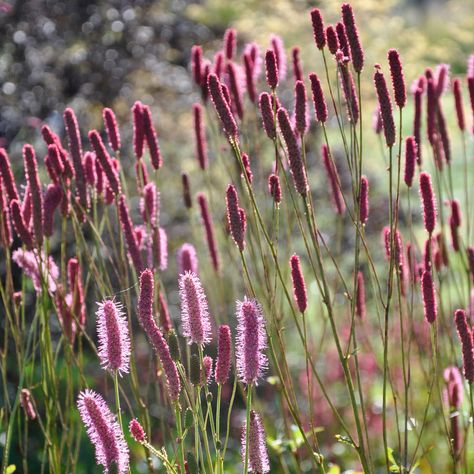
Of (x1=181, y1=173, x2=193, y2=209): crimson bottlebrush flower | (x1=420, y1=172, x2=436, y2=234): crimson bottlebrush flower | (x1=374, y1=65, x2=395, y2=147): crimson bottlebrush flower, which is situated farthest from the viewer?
(x1=181, y1=173, x2=193, y2=209): crimson bottlebrush flower

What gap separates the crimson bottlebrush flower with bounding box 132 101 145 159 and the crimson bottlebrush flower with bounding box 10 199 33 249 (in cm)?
36

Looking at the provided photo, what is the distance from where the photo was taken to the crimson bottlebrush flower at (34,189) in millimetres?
2045

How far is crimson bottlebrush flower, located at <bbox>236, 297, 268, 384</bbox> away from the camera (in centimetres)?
153

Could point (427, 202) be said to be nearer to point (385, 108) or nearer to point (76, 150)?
point (385, 108)

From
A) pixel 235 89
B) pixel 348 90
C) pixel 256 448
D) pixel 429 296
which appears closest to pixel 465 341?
pixel 429 296

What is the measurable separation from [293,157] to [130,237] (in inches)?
19.9

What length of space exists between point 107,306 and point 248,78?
3.81 ft

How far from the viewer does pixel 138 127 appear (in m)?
2.29

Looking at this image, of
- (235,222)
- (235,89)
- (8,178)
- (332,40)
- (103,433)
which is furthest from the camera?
(235,89)

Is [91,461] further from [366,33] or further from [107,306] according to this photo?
[366,33]

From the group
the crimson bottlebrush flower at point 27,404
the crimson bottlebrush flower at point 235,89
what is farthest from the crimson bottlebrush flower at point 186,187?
the crimson bottlebrush flower at point 27,404

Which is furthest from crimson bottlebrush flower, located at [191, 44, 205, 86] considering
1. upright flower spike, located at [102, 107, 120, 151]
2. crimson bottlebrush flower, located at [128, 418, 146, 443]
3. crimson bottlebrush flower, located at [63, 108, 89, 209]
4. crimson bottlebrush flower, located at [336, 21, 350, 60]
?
crimson bottlebrush flower, located at [128, 418, 146, 443]

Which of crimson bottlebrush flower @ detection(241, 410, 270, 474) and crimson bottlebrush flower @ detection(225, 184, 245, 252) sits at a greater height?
crimson bottlebrush flower @ detection(225, 184, 245, 252)

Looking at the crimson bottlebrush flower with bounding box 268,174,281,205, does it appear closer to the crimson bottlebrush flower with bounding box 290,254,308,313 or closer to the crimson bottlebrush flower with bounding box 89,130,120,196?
the crimson bottlebrush flower with bounding box 290,254,308,313
